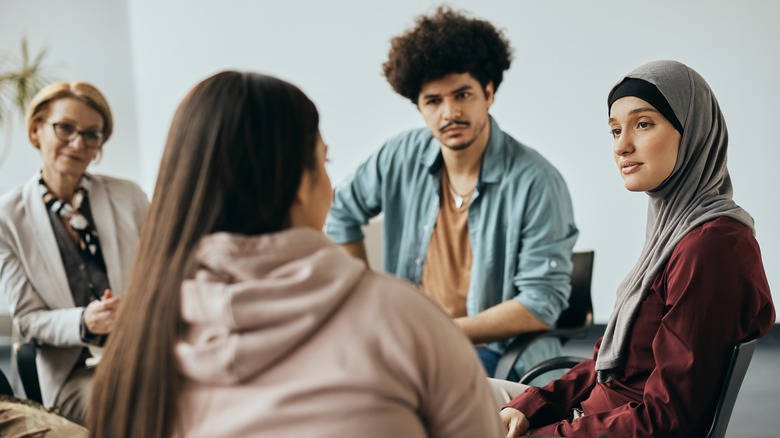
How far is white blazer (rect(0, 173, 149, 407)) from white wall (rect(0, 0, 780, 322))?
1.78 meters

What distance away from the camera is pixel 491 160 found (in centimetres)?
293

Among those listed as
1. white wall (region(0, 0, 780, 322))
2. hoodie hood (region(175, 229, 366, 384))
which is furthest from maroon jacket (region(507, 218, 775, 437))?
white wall (region(0, 0, 780, 322))

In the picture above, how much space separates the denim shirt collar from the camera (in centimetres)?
291

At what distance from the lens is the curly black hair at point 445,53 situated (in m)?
2.99

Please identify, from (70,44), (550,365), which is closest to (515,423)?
(550,365)

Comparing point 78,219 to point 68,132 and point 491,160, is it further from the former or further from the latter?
point 491,160

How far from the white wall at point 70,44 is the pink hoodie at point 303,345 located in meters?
4.32

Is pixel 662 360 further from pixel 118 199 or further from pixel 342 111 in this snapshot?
pixel 342 111

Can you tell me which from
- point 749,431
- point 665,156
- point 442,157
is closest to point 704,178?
point 665,156

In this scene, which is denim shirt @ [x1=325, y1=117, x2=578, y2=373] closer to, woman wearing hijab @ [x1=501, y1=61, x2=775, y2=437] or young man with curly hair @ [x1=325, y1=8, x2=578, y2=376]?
young man with curly hair @ [x1=325, y1=8, x2=578, y2=376]

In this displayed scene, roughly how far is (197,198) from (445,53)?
199 cm

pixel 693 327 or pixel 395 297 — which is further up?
pixel 395 297

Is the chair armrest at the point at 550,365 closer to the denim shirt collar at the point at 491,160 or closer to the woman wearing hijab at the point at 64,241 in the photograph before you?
the denim shirt collar at the point at 491,160

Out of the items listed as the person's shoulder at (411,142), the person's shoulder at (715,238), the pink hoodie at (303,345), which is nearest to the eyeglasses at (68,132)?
the person's shoulder at (411,142)
